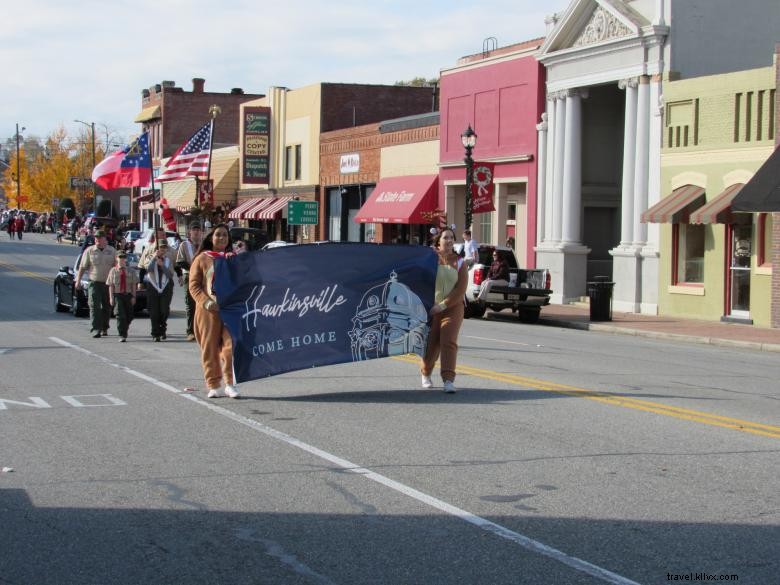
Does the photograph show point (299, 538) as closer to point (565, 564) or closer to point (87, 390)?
point (565, 564)

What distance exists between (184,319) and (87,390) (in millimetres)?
11254

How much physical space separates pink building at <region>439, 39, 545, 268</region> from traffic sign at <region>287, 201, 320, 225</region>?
1203cm

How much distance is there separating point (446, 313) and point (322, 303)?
4.50 ft

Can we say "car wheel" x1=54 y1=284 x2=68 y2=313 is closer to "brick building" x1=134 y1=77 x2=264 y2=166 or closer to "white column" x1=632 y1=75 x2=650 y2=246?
"white column" x1=632 y1=75 x2=650 y2=246

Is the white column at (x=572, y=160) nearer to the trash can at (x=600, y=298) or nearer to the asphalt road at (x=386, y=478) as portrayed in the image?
the trash can at (x=600, y=298)

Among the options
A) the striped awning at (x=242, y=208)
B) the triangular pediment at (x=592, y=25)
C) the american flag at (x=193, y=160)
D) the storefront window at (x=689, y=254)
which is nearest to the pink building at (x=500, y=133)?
the triangular pediment at (x=592, y=25)

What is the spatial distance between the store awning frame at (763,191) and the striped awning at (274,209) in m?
32.5

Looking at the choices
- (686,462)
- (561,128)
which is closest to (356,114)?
(561,128)

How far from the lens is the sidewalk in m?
22.5

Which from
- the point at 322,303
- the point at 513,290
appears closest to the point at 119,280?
the point at 322,303

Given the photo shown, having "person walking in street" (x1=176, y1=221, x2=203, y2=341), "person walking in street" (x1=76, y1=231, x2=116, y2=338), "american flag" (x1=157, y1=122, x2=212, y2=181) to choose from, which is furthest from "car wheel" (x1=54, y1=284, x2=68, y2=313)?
"american flag" (x1=157, y1=122, x2=212, y2=181)

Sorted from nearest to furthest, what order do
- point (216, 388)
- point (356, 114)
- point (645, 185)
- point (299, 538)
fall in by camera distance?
point (299, 538) < point (216, 388) < point (645, 185) < point (356, 114)

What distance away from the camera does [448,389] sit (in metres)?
12.4

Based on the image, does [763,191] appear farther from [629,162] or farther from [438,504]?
[438,504]
